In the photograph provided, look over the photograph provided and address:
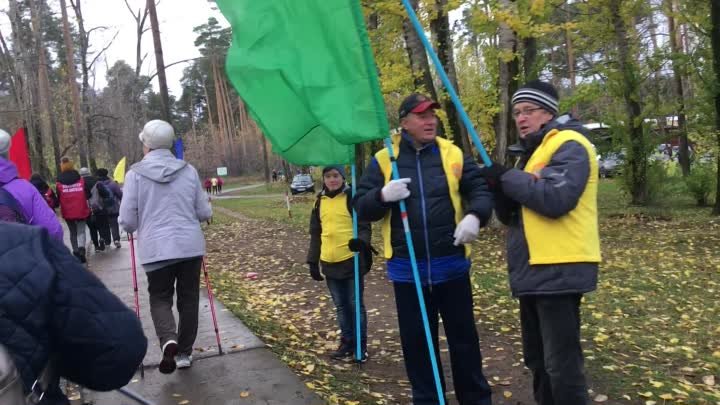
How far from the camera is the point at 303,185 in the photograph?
137ft

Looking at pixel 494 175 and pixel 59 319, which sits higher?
pixel 494 175

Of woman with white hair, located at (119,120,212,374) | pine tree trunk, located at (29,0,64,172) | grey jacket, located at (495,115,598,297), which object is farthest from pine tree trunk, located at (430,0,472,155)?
pine tree trunk, located at (29,0,64,172)

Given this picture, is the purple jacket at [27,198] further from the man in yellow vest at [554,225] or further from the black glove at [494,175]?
the man in yellow vest at [554,225]

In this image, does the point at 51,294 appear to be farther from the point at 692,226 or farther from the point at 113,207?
the point at 692,226

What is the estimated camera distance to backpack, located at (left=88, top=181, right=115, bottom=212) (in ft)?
39.3

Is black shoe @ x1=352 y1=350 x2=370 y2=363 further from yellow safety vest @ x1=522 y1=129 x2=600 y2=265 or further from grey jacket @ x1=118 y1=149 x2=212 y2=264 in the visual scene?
yellow safety vest @ x1=522 y1=129 x2=600 y2=265

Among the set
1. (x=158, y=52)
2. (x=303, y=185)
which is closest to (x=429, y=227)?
(x=158, y=52)

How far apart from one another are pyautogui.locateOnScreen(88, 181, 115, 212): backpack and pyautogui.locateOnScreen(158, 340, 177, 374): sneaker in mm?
8309

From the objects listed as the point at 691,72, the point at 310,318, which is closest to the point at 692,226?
the point at 691,72

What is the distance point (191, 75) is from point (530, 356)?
78.4 meters

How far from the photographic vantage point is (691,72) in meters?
15.5

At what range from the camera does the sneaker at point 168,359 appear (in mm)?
4547

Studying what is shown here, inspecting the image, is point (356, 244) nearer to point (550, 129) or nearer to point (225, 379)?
point (225, 379)

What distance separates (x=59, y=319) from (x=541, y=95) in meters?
2.69
